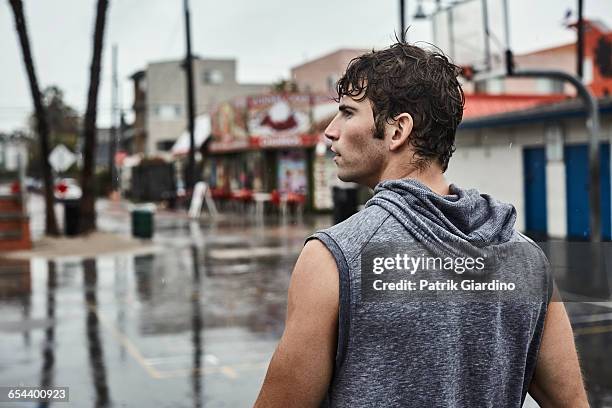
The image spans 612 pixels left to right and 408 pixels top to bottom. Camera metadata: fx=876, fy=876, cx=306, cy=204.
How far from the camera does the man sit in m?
1.63

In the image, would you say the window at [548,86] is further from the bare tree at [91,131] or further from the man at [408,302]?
the man at [408,302]

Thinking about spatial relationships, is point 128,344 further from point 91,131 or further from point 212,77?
point 212,77

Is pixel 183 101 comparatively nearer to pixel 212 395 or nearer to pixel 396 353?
pixel 212 395

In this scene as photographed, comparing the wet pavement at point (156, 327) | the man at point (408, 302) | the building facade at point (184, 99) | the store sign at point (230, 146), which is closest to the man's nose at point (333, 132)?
the man at point (408, 302)

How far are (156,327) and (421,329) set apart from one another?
9.08m

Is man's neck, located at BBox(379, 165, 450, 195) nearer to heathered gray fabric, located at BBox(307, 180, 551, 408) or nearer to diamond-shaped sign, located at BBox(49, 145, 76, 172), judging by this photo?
heathered gray fabric, located at BBox(307, 180, 551, 408)

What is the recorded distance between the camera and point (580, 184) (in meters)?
15.7

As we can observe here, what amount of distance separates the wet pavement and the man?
1219mm

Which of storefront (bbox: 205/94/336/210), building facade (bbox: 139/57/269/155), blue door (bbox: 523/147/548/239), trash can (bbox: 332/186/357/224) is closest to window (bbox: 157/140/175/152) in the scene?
building facade (bbox: 139/57/269/155)

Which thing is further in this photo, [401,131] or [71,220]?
[71,220]

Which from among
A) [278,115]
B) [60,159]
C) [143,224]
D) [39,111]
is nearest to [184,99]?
[60,159]

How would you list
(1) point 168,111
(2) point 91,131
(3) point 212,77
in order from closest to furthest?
(2) point 91,131 → (1) point 168,111 → (3) point 212,77

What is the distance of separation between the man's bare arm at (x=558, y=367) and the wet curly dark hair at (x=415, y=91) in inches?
17.4

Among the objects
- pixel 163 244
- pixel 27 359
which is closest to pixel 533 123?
pixel 163 244
